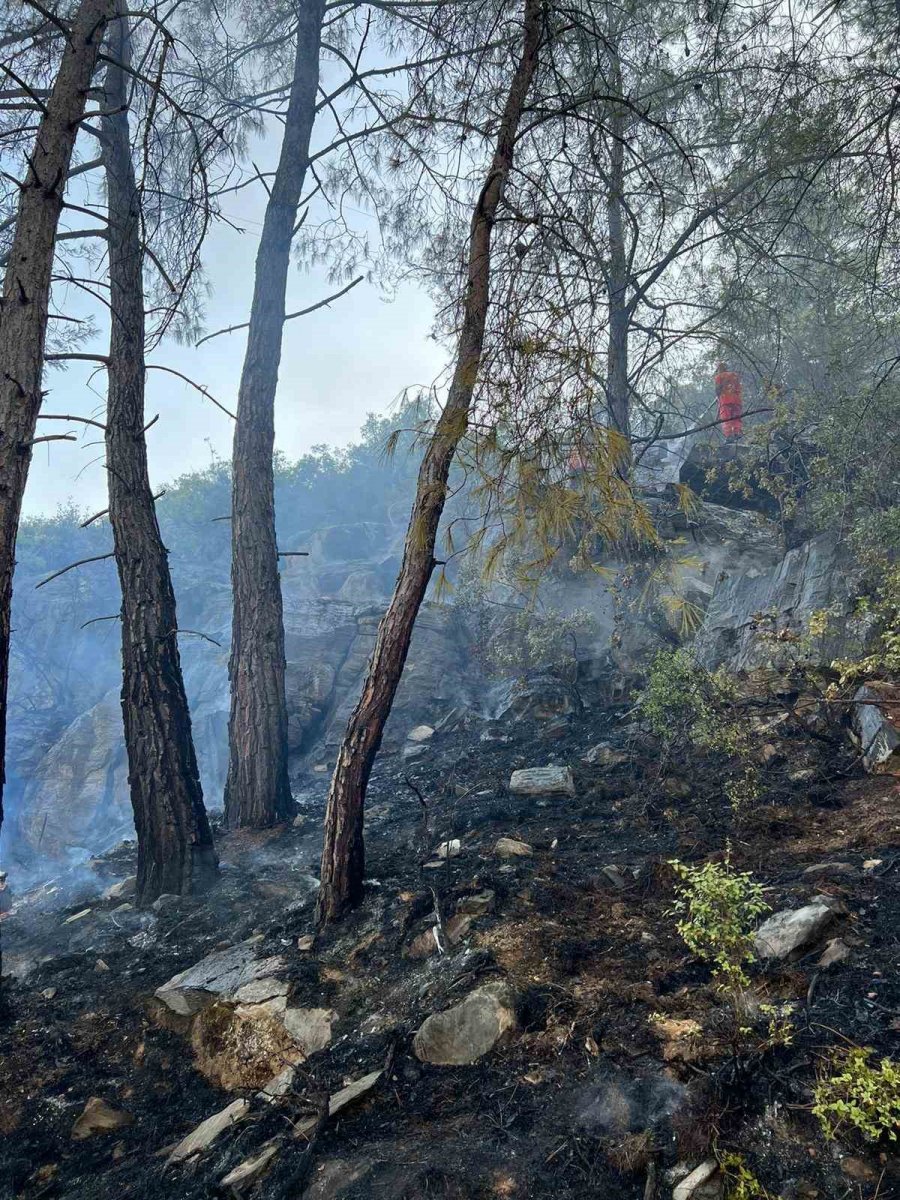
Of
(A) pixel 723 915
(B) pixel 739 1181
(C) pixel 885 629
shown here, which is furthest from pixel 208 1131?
(C) pixel 885 629

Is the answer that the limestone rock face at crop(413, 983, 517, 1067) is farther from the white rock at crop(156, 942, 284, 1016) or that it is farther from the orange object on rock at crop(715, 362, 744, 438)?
the orange object on rock at crop(715, 362, 744, 438)

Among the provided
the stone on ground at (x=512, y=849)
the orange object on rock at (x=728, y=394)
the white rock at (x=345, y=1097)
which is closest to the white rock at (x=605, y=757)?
the stone on ground at (x=512, y=849)

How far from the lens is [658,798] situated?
5078 millimetres

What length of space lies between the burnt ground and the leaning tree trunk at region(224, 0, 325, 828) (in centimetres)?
156

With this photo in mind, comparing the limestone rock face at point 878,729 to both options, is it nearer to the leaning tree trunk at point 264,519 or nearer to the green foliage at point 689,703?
the green foliage at point 689,703

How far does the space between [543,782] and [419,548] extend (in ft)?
9.56

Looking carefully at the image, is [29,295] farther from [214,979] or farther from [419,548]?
[214,979]

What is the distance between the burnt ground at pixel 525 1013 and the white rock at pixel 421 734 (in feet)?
13.2

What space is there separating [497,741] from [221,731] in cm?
931

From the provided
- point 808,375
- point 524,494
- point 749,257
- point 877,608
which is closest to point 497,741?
point 877,608

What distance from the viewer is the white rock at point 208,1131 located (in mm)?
2562

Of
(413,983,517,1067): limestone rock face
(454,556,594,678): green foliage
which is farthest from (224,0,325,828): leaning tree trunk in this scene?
(413,983,517,1067): limestone rock face

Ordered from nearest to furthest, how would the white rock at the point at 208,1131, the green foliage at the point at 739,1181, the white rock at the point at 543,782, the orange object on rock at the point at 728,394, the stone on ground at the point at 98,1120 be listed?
the green foliage at the point at 739,1181 → the white rock at the point at 208,1131 → the stone on ground at the point at 98,1120 → the white rock at the point at 543,782 → the orange object on rock at the point at 728,394

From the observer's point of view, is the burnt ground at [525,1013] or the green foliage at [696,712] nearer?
the burnt ground at [525,1013]
